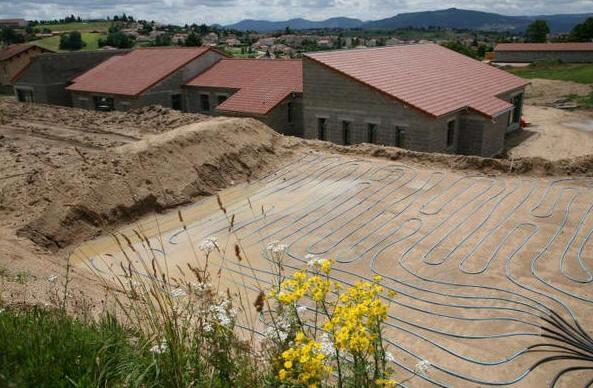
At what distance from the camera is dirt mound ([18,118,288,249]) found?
1319 centimetres

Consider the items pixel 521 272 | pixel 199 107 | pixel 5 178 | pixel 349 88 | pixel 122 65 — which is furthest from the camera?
pixel 122 65

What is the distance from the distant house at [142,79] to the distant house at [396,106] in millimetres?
12129

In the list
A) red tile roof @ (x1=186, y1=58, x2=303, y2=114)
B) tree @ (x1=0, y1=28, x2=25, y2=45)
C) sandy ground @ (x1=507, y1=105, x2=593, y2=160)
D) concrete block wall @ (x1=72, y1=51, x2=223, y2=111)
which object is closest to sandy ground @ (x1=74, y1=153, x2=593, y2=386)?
red tile roof @ (x1=186, y1=58, x2=303, y2=114)

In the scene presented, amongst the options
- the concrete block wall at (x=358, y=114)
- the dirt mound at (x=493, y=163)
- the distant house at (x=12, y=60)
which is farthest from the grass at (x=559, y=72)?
the distant house at (x=12, y=60)

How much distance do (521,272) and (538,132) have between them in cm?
2313

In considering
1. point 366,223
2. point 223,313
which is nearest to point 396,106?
point 366,223

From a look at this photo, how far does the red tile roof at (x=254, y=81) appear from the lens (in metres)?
27.8

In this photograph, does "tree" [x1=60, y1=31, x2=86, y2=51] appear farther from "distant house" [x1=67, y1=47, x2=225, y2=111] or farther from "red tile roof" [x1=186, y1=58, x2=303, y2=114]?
"red tile roof" [x1=186, y1=58, x2=303, y2=114]

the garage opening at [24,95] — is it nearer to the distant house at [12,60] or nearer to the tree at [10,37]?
the distant house at [12,60]

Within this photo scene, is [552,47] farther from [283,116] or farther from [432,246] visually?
[432,246]

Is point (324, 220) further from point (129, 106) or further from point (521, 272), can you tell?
point (129, 106)

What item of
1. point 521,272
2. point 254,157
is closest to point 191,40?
point 254,157

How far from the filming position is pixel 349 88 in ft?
76.1

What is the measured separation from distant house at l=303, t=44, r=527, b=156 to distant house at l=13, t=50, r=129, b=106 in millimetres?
22967
